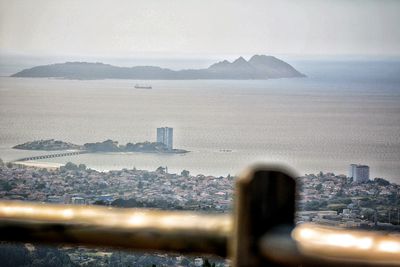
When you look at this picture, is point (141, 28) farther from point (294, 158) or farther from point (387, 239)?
point (387, 239)

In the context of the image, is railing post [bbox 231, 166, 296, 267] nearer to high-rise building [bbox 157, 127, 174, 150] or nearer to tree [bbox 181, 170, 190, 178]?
tree [bbox 181, 170, 190, 178]

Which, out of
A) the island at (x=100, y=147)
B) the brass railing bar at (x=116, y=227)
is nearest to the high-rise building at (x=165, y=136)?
the island at (x=100, y=147)

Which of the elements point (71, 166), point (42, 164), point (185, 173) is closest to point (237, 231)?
point (185, 173)

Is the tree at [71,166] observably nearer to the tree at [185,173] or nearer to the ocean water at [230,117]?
the ocean water at [230,117]

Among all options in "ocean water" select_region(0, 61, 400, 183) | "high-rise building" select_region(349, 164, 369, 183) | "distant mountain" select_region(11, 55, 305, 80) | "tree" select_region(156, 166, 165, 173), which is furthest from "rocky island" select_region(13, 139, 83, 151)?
"high-rise building" select_region(349, 164, 369, 183)

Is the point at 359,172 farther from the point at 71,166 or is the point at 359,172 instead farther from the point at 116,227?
the point at 116,227

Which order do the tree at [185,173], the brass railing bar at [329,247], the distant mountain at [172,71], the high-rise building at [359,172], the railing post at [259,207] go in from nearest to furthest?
the brass railing bar at [329,247], the railing post at [259,207], the high-rise building at [359,172], the tree at [185,173], the distant mountain at [172,71]
